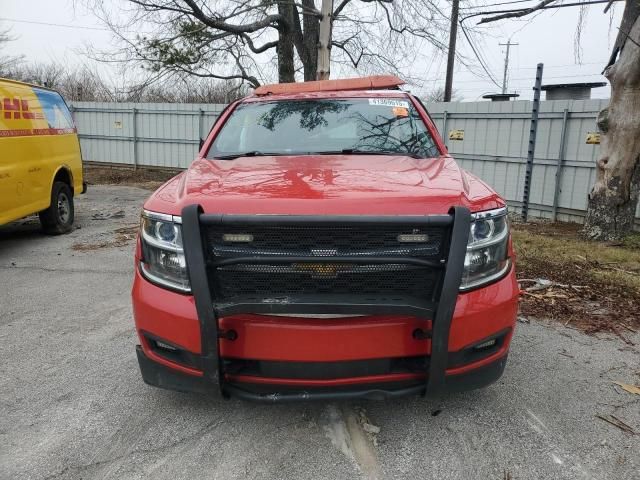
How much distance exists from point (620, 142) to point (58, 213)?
835cm

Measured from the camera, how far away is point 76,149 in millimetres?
8047

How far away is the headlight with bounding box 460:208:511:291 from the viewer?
7.44 ft

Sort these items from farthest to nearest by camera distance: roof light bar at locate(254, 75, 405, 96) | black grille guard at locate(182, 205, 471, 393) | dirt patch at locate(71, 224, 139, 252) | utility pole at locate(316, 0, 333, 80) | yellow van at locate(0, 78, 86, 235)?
utility pole at locate(316, 0, 333, 80), dirt patch at locate(71, 224, 139, 252), yellow van at locate(0, 78, 86, 235), roof light bar at locate(254, 75, 405, 96), black grille guard at locate(182, 205, 471, 393)

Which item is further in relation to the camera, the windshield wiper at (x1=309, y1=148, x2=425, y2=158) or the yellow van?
the yellow van

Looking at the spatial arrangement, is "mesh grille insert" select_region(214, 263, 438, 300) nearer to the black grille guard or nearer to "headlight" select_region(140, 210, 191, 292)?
the black grille guard

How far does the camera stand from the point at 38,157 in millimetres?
6727

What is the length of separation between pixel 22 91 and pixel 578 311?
706 cm

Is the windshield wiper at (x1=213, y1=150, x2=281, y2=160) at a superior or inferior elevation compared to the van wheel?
superior

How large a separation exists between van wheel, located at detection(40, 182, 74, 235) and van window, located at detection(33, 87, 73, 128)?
36.3 inches

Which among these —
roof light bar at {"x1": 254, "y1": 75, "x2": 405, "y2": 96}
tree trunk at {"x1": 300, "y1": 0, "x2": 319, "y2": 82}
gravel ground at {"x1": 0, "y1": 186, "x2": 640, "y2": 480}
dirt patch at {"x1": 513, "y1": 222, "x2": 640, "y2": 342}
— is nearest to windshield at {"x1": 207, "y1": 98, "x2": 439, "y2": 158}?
roof light bar at {"x1": 254, "y1": 75, "x2": 405, "y2": 96}

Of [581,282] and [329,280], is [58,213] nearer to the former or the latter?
[329,280]

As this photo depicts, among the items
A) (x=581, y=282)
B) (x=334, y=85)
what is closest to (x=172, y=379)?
(x=334, y=85)

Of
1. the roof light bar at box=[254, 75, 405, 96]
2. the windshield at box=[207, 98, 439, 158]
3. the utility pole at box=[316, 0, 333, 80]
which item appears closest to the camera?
the windshield at box=[207, 98, 439, 158]

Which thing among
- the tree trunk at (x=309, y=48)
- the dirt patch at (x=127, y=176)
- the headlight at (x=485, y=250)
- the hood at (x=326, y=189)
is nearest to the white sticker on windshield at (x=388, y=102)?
the hood at (x=326, y=189)
